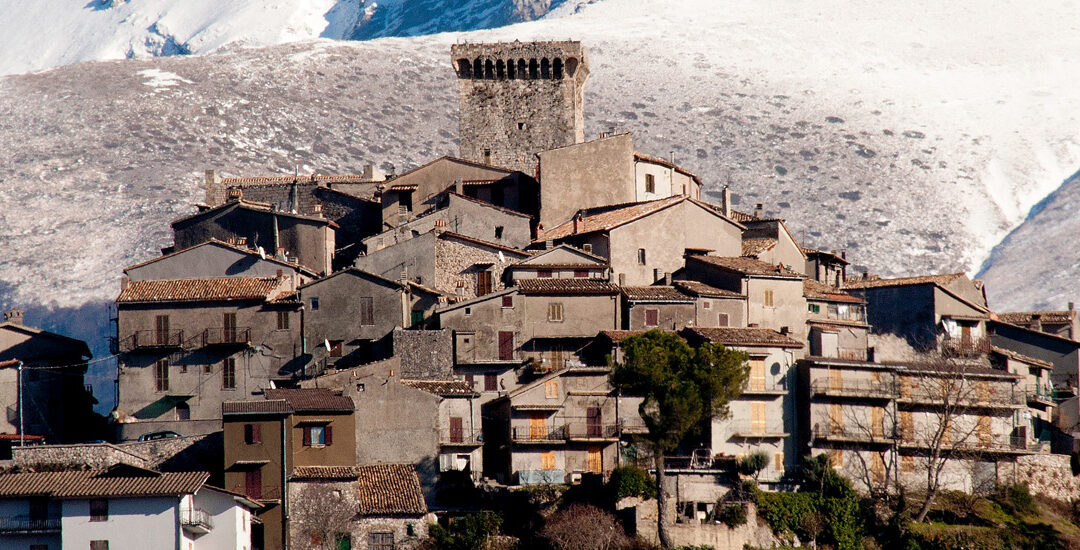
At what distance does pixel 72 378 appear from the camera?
68125 millimetres

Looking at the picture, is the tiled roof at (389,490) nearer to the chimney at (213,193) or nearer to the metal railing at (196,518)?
the metal railing at (196,518)

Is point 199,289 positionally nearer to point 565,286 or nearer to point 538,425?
point 565,286

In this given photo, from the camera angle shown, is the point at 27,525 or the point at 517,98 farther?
the point at 517,98

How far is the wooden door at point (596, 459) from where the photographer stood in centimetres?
5841

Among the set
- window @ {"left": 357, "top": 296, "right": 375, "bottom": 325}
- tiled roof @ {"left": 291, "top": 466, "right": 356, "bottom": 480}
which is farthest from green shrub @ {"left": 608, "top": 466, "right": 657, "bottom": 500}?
window @ {"left": 357, "top": 296, "right": 375, "bottom": 325}

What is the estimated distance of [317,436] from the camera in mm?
55000

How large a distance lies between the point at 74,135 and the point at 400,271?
141 metres

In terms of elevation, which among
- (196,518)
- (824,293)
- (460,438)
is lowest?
(196,518)

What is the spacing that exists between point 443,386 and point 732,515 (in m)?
12.6

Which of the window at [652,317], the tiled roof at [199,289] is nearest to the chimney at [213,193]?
the tiled roof at [199,289]

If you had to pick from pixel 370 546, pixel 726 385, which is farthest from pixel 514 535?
pixel 726 385

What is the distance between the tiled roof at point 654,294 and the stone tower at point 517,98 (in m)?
23.2

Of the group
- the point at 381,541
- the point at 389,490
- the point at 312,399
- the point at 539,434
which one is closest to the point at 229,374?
the point at 312,399

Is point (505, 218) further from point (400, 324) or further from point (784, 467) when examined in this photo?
point (784, 467)
